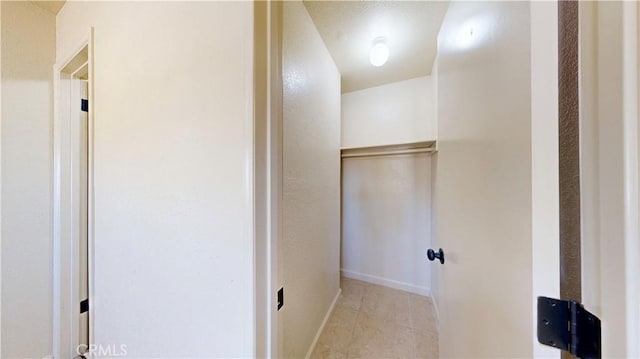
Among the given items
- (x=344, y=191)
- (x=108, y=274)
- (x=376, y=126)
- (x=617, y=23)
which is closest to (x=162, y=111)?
(x=108, y=274)

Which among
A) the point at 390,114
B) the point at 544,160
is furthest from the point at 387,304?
the point at 544,160

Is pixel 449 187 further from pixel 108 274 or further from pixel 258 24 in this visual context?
pixel 108 274

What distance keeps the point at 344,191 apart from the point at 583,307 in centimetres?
259

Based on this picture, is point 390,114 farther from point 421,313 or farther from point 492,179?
point 421,313

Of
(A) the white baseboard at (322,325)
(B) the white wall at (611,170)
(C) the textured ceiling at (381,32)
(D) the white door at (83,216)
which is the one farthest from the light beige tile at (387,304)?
(C) the textured ceiling at (381,32)

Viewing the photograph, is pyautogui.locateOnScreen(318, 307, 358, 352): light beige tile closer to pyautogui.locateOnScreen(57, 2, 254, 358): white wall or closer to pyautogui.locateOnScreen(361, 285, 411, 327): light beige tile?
pyautogui.locateOnScreen(361, 285, 411, 327): light beige tile

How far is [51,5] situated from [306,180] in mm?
1917

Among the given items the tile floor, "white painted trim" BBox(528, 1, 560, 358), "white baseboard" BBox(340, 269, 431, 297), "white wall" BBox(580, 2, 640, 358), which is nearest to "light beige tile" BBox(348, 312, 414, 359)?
the tile floor

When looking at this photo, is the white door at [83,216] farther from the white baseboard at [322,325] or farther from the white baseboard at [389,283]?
the white baseboard at [389,283]

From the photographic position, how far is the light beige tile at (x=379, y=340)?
165 centimetres

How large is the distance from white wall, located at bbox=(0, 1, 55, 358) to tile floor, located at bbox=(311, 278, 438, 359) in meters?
1.78

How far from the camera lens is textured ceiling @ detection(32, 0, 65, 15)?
52.7 inches

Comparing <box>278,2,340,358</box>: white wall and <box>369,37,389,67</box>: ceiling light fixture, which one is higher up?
<box>369,37,389,67</box>: ceiling light fixture

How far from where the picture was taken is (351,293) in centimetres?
Result: 249
